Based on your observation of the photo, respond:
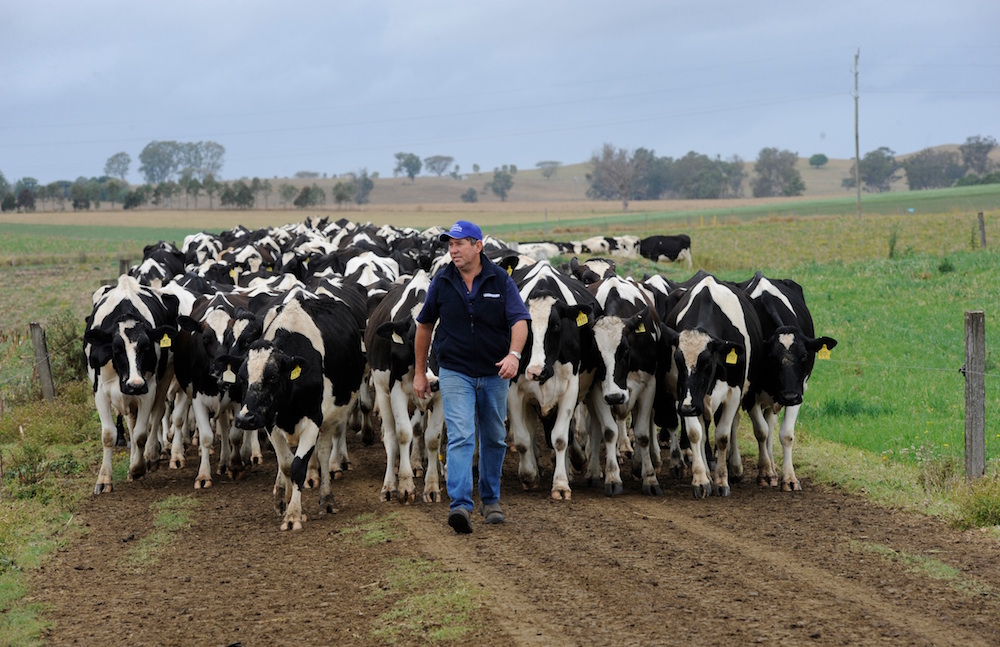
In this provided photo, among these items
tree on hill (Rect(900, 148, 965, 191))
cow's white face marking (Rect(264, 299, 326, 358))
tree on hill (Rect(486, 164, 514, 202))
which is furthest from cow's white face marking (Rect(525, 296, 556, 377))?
tree on hill (Rect(486, 164, 514, 202))

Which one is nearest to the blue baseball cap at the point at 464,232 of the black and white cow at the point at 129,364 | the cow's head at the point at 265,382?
the cow's head at the point at 265,382

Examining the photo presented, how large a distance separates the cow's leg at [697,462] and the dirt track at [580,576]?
0.15 metres

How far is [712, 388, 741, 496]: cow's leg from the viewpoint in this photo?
1068 cm

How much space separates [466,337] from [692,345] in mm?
2805

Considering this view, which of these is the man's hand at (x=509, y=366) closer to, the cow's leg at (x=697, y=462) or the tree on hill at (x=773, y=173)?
the cow's leg at (x=697, y=462)

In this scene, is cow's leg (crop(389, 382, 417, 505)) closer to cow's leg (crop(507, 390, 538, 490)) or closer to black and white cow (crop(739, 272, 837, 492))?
cow's leg (crop(507, 390, 538, 490))

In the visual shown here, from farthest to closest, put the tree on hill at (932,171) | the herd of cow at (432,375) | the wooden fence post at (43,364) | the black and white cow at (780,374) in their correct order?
the tree on hill at (932,171)
the wooden fence post at (43,364)
the black and white cow at (780,374)
the herd of cow at (432,375)

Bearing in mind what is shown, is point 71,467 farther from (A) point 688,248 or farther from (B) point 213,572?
(A) point 688,248

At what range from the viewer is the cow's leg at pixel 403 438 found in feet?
34.2

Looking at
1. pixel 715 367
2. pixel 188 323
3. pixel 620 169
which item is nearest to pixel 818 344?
pixel 715 367

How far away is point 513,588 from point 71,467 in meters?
7.69

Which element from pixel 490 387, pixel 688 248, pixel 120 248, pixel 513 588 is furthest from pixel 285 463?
pixel 120 248

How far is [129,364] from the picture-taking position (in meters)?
11.7

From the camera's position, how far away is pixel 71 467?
13.1 metres
